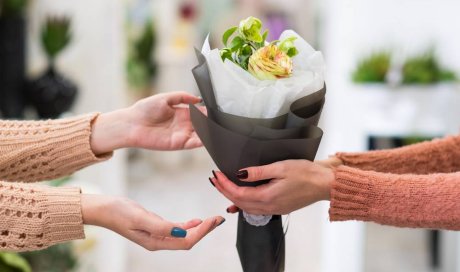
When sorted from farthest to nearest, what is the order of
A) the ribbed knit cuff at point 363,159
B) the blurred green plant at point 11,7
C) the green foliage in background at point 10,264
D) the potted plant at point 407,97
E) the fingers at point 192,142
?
the potted plant at point 407,97, the blurred green plant at point 11,7, the green foliage in background at point 10,264, the fingers at point 192,142, the ribbed knit cuff at point 363,159

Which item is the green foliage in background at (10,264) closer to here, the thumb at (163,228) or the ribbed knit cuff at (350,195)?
the thumb at (163,228)

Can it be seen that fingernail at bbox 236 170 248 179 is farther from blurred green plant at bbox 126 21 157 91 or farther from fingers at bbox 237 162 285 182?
blurred green plant at bbox 126 21 157 91

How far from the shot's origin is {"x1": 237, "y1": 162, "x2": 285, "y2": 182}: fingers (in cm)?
115

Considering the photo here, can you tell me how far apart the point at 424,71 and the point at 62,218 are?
252 cm

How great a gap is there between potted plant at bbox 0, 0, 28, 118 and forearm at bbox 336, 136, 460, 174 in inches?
79.4

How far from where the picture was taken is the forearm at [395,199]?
1265 millimetres

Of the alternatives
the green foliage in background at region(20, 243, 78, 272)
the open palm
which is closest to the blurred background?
the green foliage in background at region(20, 243, 78, 272)

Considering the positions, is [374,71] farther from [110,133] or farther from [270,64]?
[270,64]

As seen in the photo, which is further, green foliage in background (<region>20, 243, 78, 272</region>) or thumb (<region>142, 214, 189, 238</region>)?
green foliage in background (<region>20, 243, 78, 272</region>)

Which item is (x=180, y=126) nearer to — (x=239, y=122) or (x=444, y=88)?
(x=239, y=122)

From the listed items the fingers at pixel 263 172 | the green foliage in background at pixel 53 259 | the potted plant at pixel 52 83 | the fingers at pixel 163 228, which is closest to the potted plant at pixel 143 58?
the potted plant at pixel 52 83

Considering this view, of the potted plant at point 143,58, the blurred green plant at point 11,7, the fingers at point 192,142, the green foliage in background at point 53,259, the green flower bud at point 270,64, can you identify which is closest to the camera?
the green flower bud at point 270,64

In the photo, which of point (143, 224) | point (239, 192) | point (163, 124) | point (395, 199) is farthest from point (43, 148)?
point (395, 199)

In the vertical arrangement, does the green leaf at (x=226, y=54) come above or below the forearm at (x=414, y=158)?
above
